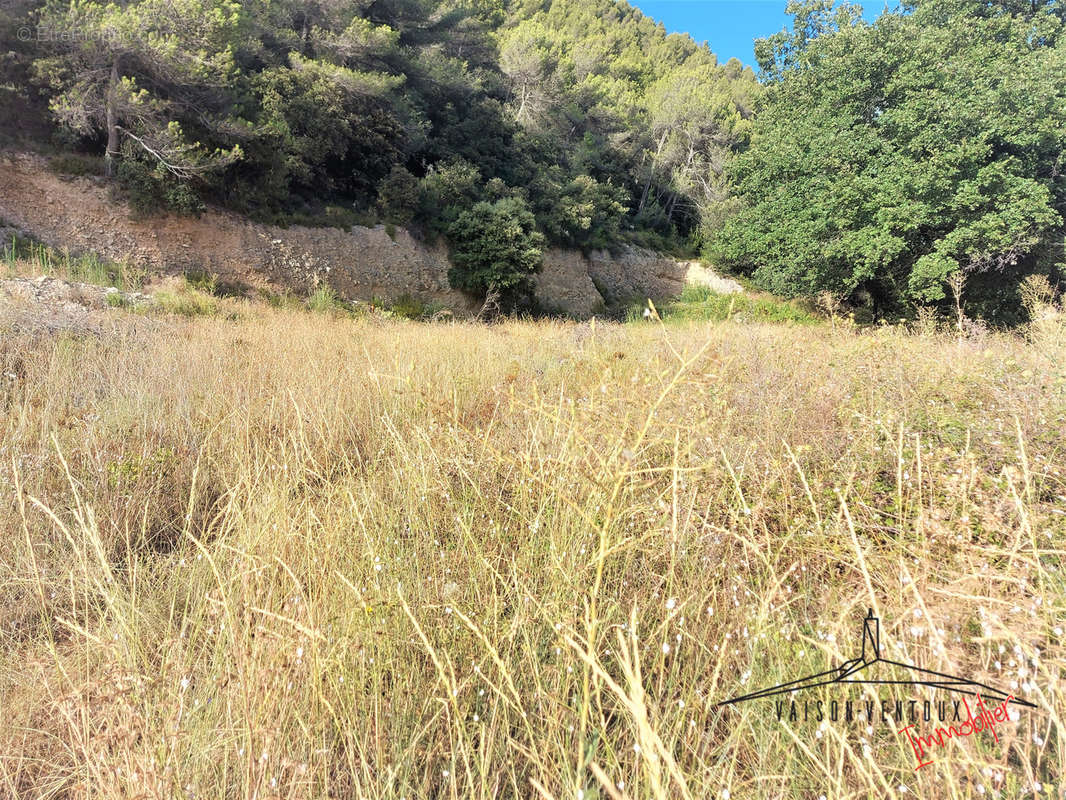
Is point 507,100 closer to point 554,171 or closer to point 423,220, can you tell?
point 554,171

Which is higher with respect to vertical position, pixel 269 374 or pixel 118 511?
pixel 269 374

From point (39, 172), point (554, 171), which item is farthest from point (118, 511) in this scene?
point (554, 171)

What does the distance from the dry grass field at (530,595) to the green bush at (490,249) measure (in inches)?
457

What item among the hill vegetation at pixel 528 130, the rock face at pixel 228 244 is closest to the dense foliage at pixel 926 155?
the hill vegetation at pixel 528 130

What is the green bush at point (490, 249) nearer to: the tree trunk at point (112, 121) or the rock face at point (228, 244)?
the rock face at point (228, 244)

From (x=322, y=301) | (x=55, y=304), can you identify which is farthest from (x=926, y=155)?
(x=55, y=304)

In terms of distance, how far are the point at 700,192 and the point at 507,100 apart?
11.6 m

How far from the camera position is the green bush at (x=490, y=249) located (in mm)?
13914

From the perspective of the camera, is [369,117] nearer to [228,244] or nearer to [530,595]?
[228,244]

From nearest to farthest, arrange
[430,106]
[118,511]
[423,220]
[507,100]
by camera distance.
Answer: [118,511] → [423,220] → [430,106] → [507,100]

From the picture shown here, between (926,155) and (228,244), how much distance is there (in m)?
18.2

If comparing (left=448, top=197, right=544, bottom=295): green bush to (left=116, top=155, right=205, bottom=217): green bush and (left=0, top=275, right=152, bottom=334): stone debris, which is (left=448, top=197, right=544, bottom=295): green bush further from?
(left=0, top=275, right=152, bottom=334): stone debris

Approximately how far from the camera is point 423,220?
14.5 meters

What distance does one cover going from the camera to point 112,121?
930 cm
